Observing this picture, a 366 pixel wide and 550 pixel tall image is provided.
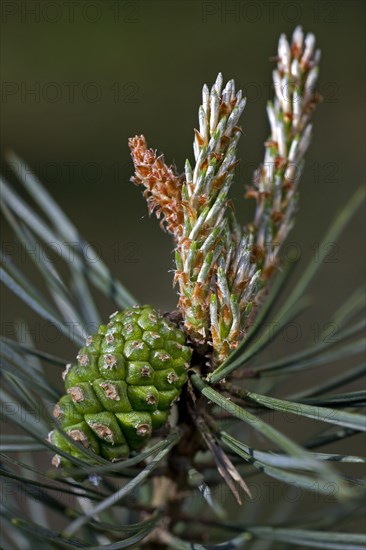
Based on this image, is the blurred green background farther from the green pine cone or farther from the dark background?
the green pine cone

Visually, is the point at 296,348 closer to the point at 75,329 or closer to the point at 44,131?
the point at 44,131

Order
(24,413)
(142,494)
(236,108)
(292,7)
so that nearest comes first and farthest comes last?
(236,108) → (24,413) → (142,494) → (292,7)

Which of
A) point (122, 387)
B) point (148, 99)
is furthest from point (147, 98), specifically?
point (122, 387)

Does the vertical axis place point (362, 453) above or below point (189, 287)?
below

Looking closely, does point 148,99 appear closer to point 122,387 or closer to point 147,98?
point 147,98

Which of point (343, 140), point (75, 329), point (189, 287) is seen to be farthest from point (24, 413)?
point (343, 140)

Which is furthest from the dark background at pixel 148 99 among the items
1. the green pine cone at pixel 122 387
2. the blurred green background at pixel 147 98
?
the green pine cone at pixel 122 387
